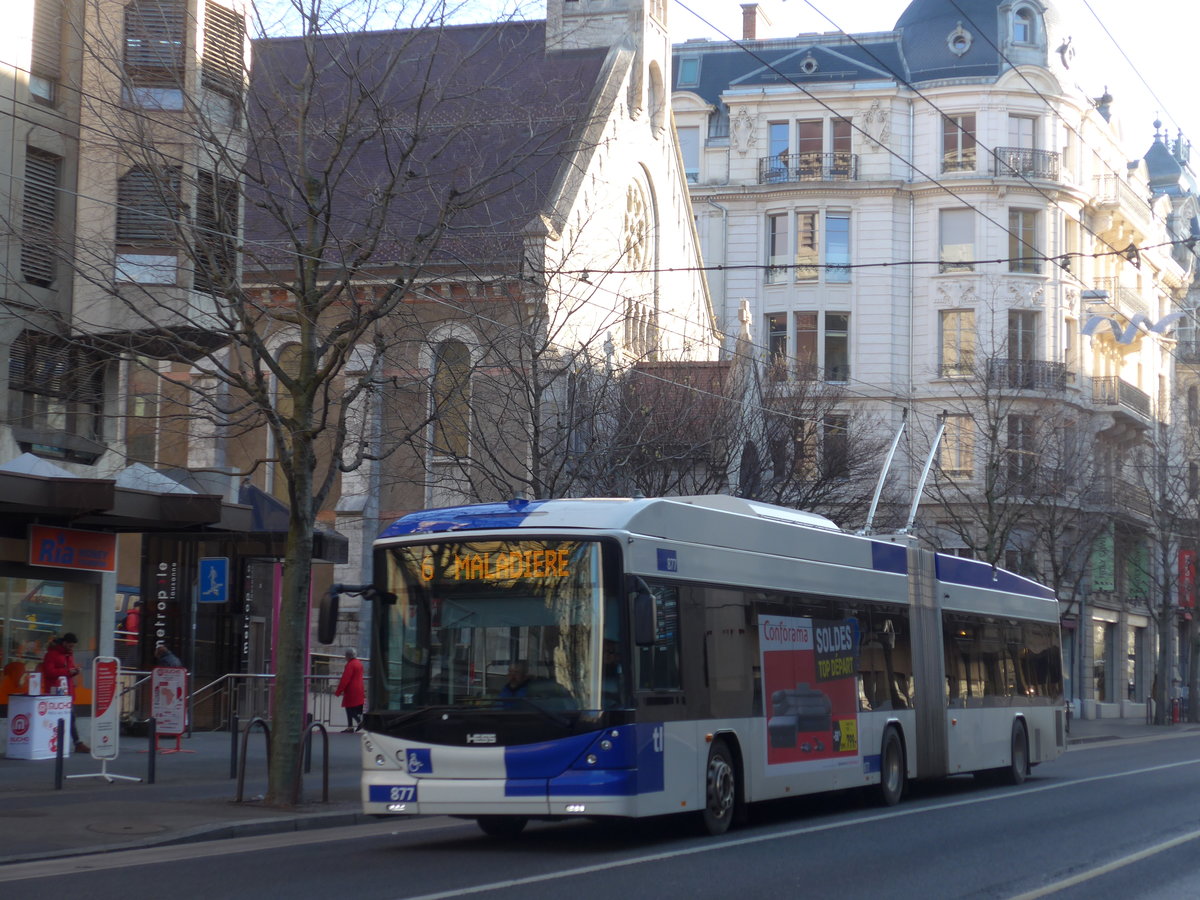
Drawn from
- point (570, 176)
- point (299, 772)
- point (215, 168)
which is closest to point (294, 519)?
point (299, 772)

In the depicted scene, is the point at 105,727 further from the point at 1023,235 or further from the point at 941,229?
the point at 1023,235

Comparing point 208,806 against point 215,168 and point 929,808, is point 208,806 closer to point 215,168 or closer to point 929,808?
point 215,168

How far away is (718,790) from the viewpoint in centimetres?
1426

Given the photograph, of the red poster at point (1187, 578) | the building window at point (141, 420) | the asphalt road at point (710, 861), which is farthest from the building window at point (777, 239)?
the asphalt road at point (710, 861)

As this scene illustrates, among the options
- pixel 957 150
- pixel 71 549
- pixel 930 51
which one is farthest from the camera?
pixel 930 51

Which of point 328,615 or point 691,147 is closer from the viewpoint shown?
point 328,615

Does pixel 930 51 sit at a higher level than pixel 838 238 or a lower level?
higher

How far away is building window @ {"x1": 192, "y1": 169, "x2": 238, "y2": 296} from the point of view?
645 inches

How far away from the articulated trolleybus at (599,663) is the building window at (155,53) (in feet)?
23.1

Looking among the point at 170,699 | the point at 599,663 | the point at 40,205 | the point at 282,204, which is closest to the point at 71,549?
the point at 170,699

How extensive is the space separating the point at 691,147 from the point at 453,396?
108ft

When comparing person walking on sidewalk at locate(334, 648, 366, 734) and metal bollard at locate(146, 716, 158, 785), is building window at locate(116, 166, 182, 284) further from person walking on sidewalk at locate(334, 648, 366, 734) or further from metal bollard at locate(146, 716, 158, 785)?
person walking on sidewalk at locate(334, 648, 366, 734)

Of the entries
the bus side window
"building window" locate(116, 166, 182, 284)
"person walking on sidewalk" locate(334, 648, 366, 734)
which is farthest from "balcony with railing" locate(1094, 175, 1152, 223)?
the bus side window

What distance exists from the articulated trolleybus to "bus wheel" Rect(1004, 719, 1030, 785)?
19.6ft
